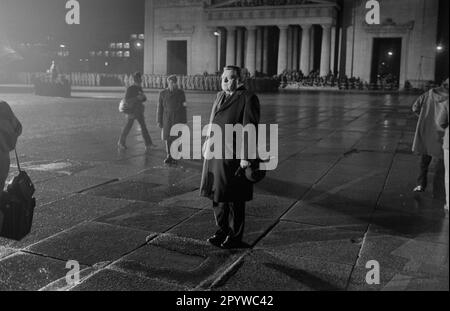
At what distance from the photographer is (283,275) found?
4355mm

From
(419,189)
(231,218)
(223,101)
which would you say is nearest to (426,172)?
(419,189)

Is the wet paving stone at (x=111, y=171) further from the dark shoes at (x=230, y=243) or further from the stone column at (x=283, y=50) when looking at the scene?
the stone column at (x=283, y=50)

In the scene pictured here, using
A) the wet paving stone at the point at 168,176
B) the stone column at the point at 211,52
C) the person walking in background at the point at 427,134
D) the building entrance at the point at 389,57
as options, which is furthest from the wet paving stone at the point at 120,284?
the building entrance at the point at 389,57

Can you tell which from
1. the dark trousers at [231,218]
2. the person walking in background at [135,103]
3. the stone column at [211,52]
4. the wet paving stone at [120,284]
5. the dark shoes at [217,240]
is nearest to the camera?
the wet paving stone at [120,284]

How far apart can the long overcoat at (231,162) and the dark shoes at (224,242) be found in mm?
463

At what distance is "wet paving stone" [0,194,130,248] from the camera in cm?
530

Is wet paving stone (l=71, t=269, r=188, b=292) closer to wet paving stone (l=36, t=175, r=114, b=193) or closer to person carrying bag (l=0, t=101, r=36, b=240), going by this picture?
person carrying bag (l=0, t=101, r=36, b=240)

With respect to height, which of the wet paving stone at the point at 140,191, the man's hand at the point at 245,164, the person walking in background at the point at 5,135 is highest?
the person walking in background at the point at 5,135

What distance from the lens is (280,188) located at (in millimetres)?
7734

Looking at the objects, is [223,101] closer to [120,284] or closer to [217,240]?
→ [217,240]

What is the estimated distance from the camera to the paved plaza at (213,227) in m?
4.29

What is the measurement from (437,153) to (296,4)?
47.9 meters

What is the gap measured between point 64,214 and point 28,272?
179cm
